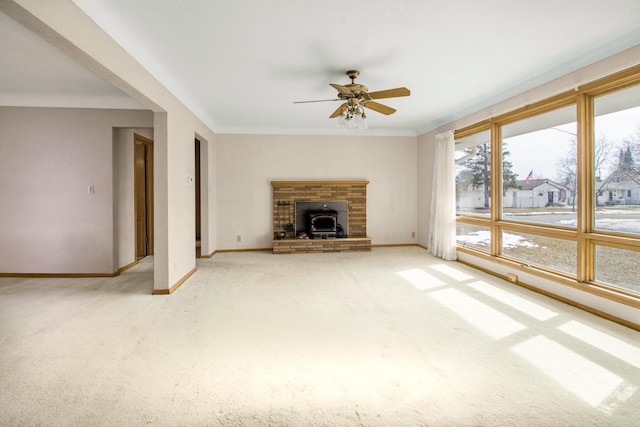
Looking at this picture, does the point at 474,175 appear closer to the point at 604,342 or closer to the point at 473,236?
the point at 473,236

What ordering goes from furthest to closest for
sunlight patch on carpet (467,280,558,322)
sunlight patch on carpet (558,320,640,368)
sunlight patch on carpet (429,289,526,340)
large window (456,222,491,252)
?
large window (456,222,491,252) < sunlight patch on carpet (467,280,558,322) < sunlight patch on carpet (429,289,526,340) < sunlight patch on carpet (558,320,640,368)

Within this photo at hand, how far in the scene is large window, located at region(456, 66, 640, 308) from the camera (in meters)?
2.86

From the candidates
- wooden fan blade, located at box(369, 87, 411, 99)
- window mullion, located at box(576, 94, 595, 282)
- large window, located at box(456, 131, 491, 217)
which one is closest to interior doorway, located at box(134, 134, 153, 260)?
wooden fan blade, located at box(369, 87, 411, 99)

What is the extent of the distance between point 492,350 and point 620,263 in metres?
1.80

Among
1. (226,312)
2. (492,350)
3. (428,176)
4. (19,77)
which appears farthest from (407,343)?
(19,77)

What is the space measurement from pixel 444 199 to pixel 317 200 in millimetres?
2470

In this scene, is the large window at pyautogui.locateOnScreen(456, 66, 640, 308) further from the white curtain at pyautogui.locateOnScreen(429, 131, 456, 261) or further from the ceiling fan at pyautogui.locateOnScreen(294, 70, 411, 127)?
the ceiling fan at pyautogui.locateOnScreen(294, 70, 411, 127)

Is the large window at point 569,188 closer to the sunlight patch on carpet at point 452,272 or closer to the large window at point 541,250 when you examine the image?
the large window at point 541,250

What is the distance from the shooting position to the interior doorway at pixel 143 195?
530cm

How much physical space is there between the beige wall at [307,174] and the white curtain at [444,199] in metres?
1.01

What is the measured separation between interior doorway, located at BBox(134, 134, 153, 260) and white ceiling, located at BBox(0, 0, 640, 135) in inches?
50.2

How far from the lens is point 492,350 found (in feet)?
7.47

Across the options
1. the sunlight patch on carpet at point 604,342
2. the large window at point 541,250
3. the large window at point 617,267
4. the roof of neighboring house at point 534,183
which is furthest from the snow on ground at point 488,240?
the sunlight patch on carpet at point 604,342

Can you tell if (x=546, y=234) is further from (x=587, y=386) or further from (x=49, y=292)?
(x=49, y=292)
